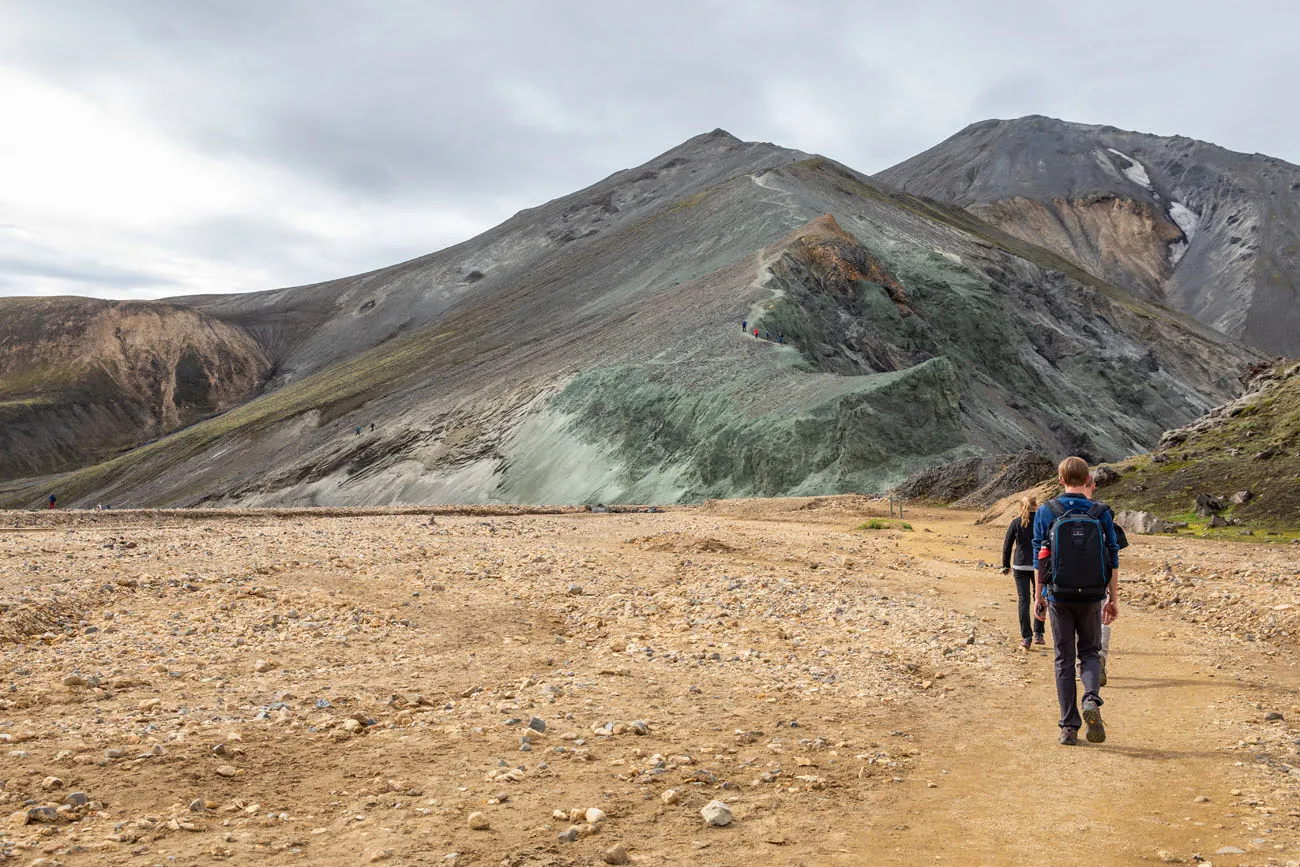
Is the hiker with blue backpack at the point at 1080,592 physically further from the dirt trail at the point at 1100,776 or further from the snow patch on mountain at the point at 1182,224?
the snow patch on mountain at the point at 1182,224

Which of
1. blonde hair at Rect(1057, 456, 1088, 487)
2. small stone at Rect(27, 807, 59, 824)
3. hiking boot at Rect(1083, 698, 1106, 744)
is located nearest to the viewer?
small stone at Rect(27, 807, 59, 824)

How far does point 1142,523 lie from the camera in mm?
20625

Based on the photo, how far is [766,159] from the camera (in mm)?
106062

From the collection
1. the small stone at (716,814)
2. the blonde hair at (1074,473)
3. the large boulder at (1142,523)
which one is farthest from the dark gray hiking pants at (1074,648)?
the large boulder at (1142,523)

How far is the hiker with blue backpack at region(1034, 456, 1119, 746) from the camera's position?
7.16m

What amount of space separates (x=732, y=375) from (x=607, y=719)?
34.5 metres

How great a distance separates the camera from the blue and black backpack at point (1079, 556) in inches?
283

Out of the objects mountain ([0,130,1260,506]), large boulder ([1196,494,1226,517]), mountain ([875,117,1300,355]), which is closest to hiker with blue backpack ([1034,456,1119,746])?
large boulder ([1196,494,1226,517])

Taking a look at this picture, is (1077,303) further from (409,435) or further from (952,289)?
(409,435)

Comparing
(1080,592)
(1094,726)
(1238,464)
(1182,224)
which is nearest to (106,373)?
(1238,464)

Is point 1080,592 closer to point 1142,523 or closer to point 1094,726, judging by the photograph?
point 1094,726

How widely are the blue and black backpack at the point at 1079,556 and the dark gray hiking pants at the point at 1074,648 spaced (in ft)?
0.40

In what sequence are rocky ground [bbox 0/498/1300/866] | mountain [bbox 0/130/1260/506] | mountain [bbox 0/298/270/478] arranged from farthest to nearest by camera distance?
mountain [bbox 0/298/270/478] < mountain [bbox 0/130/1260/506] < rocky ground [bbox 0/498/1300/866]

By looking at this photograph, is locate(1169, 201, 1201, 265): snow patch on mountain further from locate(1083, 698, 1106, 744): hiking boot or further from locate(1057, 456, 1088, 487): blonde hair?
locate(1083, 698, 1106, 744): hiking boot
